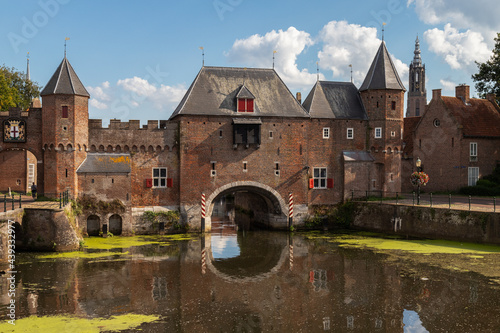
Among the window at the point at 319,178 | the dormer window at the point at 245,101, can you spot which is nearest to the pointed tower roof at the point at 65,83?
the dormer window at the point at 245,101

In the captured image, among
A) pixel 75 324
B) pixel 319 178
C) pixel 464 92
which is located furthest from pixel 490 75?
pixel 75 324

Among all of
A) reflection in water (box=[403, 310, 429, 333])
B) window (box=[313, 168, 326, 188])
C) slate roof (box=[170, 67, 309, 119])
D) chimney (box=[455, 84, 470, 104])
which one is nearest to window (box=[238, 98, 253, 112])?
slate roof (box=[170, 67, 309, 119])

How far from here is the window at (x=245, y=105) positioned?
1241 inches

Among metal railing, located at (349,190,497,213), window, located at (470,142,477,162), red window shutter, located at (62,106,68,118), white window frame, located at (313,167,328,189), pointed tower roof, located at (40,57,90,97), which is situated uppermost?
pointed tower roof, located at (40,57,90,97)

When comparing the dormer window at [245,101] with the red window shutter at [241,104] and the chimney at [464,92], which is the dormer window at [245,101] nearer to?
the red window shutter at [241,104]

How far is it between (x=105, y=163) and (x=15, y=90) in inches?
847

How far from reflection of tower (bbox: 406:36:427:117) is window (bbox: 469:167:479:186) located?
51.3m

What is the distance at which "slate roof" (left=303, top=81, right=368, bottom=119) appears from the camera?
110 feet

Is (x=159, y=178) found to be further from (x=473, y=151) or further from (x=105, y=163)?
(x=473, y=151)

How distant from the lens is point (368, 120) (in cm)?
3384

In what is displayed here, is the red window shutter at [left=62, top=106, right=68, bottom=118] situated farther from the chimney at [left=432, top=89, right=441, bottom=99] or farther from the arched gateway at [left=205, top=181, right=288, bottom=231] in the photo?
the chimney at [left=432, top=89, right=441, bottom=99]

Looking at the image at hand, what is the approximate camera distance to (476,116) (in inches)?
1563

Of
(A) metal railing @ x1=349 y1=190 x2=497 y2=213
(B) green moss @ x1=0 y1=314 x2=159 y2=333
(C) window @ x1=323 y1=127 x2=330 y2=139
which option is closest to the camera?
(B) green moss @ x1=0 y1=314 x2=159 y2=333

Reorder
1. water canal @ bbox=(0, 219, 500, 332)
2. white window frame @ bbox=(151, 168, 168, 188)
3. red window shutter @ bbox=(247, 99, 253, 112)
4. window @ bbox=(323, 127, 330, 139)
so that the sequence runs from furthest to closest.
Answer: window @ bbox=(323, 127, 330, 139) < red window shutter @ bbox=(247, 99, 253, 112) < white window frame @ bbox=(151, 168, 168, 188) < water canal @ bbox=(0, 219, 500, 332)
